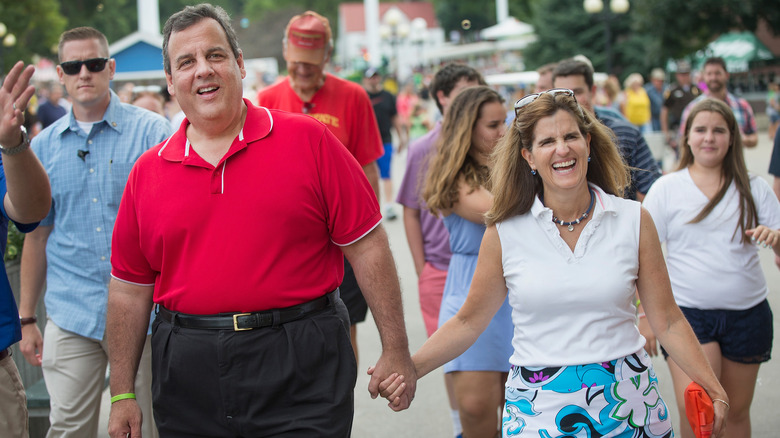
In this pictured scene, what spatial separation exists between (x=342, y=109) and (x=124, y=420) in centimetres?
291

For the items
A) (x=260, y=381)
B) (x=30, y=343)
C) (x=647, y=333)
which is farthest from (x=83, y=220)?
(x=647, y=333)

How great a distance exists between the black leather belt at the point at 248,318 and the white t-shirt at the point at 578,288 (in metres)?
0.76

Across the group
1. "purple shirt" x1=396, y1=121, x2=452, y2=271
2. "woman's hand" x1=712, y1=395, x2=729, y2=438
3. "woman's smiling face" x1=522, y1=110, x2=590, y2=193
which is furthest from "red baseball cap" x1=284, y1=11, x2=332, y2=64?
"woman's hand" x1=712, y1=395, x2=729, y2=438

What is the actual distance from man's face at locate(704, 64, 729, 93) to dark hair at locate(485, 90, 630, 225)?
242 inches

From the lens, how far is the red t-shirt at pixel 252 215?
296 cm

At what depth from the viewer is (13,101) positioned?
318 centimetres

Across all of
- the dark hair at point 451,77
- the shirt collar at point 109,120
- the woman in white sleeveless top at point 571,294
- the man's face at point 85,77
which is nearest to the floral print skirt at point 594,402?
the woman in white sleeveless top at point 571,294

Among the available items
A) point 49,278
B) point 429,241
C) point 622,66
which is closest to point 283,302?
point 49,278

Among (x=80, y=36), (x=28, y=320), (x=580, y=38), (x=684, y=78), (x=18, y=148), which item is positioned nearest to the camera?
(x=18, y=148)

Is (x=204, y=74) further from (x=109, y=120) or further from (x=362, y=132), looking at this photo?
(x=362, y=132)

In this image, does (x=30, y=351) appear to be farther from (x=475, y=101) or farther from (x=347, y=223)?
(x=475, y=101)

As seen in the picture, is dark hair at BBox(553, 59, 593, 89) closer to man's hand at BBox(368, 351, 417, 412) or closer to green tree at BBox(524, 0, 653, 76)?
man's hand at BBox(368, 351, 417, 412)

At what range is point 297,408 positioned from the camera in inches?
117

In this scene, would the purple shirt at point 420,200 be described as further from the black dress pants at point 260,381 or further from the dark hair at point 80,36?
the black dress pants at point 260,381
